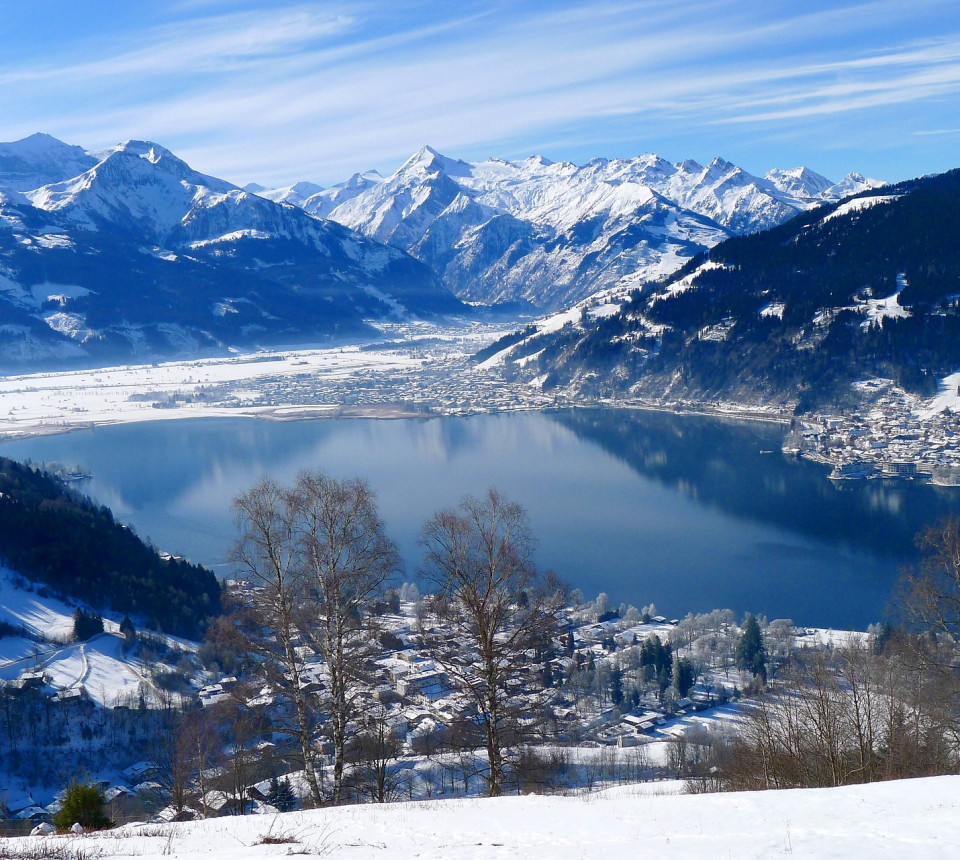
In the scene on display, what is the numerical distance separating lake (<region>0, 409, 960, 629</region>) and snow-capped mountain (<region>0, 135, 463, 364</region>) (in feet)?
212

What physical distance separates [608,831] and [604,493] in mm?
34709

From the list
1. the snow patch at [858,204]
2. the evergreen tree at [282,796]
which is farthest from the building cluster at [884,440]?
the evergreen tree at [282,796]

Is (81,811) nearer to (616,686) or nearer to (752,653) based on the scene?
(616,686)

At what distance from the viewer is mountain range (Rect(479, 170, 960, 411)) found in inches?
2317

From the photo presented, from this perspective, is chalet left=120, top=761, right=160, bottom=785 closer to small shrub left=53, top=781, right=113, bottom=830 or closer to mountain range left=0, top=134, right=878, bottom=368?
small shrub left=53, top=781, right=113, bottom=830

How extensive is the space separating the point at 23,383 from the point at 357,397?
143ft

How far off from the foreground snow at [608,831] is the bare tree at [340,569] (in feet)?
4.70

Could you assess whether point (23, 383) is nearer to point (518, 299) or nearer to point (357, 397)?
point (357, 397)

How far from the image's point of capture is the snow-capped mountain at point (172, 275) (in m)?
123

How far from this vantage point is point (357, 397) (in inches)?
3009

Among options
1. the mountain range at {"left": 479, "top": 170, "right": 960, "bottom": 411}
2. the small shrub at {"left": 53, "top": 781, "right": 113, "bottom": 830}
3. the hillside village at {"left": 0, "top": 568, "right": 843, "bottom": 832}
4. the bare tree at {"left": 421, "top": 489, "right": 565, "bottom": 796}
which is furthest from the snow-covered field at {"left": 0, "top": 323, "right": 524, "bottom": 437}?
the small shrub at {"left": 53, "top": 781, "right": 113, "bottom": 830}

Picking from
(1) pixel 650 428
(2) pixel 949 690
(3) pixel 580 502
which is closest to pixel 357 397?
(1) pixel 650 428

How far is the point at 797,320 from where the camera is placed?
6494cm

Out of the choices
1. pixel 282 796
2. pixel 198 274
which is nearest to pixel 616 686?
pixel 282 796
